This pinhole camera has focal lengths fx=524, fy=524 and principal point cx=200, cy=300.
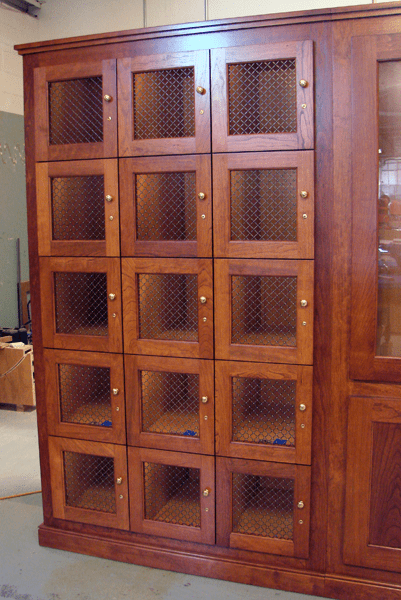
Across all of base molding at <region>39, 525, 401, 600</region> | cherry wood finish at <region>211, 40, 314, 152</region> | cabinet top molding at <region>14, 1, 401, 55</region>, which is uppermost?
cabinet top molding at <region>14, 1, 401, 55</region>

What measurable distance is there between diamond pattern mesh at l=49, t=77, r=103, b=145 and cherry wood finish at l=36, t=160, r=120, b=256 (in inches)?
5.7

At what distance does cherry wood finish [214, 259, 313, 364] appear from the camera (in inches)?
80.5

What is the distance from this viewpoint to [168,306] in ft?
7.60

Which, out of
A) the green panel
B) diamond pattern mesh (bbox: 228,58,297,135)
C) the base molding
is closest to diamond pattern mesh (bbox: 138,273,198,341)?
diamond pattern mesh (bbox: 228,58,297,135)

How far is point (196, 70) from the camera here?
208 cm

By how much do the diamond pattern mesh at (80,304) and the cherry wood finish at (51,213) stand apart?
5.0 inches

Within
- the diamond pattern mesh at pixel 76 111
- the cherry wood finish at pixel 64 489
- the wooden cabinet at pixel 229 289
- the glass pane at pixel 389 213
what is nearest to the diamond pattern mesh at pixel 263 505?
the wooden cabinet at pixel 229 289

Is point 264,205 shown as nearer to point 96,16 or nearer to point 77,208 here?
point 77,208

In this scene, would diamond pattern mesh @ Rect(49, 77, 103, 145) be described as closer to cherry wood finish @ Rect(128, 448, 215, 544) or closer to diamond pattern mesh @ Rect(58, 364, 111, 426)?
diamond pattern mesh @ Rect(58, 364, 111, 426)

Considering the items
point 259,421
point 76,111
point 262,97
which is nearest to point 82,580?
point 259,421

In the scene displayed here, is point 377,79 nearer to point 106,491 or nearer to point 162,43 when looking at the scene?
point 162,43

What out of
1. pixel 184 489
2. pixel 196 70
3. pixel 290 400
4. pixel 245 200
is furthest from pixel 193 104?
pixel 184 489

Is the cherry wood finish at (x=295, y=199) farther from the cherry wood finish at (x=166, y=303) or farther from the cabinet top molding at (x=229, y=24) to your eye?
the cabinet top molding at (x=229, y=24)

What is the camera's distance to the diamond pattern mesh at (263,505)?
2219mm
